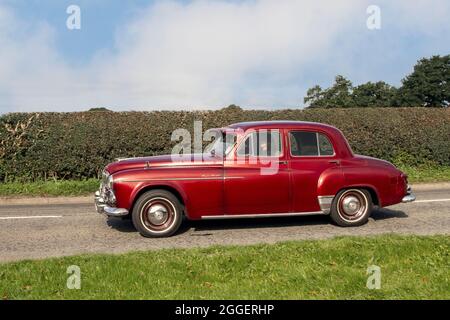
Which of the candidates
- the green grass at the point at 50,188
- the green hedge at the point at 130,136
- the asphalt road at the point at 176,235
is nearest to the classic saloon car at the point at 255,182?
the asphalt road at the point at 176,235

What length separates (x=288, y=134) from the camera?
7.89 meters

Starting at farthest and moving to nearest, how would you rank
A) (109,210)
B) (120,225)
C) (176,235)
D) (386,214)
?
(386,214) < (120,225) < (176,235) < (109,210)

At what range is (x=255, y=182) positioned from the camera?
7.48m

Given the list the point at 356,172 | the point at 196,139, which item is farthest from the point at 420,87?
the point at 356,172

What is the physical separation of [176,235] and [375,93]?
182 feet

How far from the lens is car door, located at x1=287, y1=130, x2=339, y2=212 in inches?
301

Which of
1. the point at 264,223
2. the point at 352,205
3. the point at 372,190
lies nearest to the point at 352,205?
the point at 352,205

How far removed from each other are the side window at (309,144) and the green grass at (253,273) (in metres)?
1.88

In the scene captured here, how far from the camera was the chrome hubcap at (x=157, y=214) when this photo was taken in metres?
7.40

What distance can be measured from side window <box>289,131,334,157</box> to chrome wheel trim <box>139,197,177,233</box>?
2.20 m

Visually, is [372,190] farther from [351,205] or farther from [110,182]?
[110,182]

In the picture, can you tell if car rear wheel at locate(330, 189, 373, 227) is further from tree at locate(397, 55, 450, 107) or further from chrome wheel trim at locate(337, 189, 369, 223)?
tree at locate(397, 55, 450, 107)
